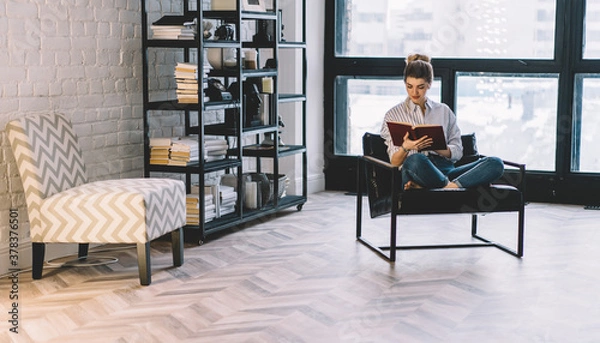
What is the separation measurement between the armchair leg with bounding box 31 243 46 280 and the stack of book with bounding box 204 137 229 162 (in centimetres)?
132

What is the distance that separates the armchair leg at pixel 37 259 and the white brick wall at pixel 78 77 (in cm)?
20

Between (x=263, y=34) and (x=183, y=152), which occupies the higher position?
(x=263, y=34)

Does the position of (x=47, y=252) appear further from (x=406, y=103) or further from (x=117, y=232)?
(x=406, y=103)

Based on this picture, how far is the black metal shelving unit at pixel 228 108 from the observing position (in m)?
5.42

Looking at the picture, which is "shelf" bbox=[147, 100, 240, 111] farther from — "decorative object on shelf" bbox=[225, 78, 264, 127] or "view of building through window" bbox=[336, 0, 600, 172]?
"view of building through window" bbox=[336, 0, 600, 172]

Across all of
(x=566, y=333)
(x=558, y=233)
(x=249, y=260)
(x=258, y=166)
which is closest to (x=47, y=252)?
(x=249, y=260)

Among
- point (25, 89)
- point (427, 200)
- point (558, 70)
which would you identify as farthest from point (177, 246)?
point (558, 70)

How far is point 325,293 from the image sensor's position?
438cm

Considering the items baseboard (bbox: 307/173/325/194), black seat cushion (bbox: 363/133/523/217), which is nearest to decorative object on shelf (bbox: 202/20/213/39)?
black seat cushion (bbox: 363/133/523/217)

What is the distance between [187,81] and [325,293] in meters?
1.77

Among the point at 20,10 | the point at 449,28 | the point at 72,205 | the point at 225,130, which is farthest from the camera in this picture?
the point at 449,28

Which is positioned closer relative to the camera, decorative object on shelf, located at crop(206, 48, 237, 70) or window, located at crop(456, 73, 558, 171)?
decorative object on shelf, located at crop(206, 48, 237, 70)

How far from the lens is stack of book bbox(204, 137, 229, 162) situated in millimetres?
5656

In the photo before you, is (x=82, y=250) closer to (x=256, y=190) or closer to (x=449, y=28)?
(x=256, y=190)
